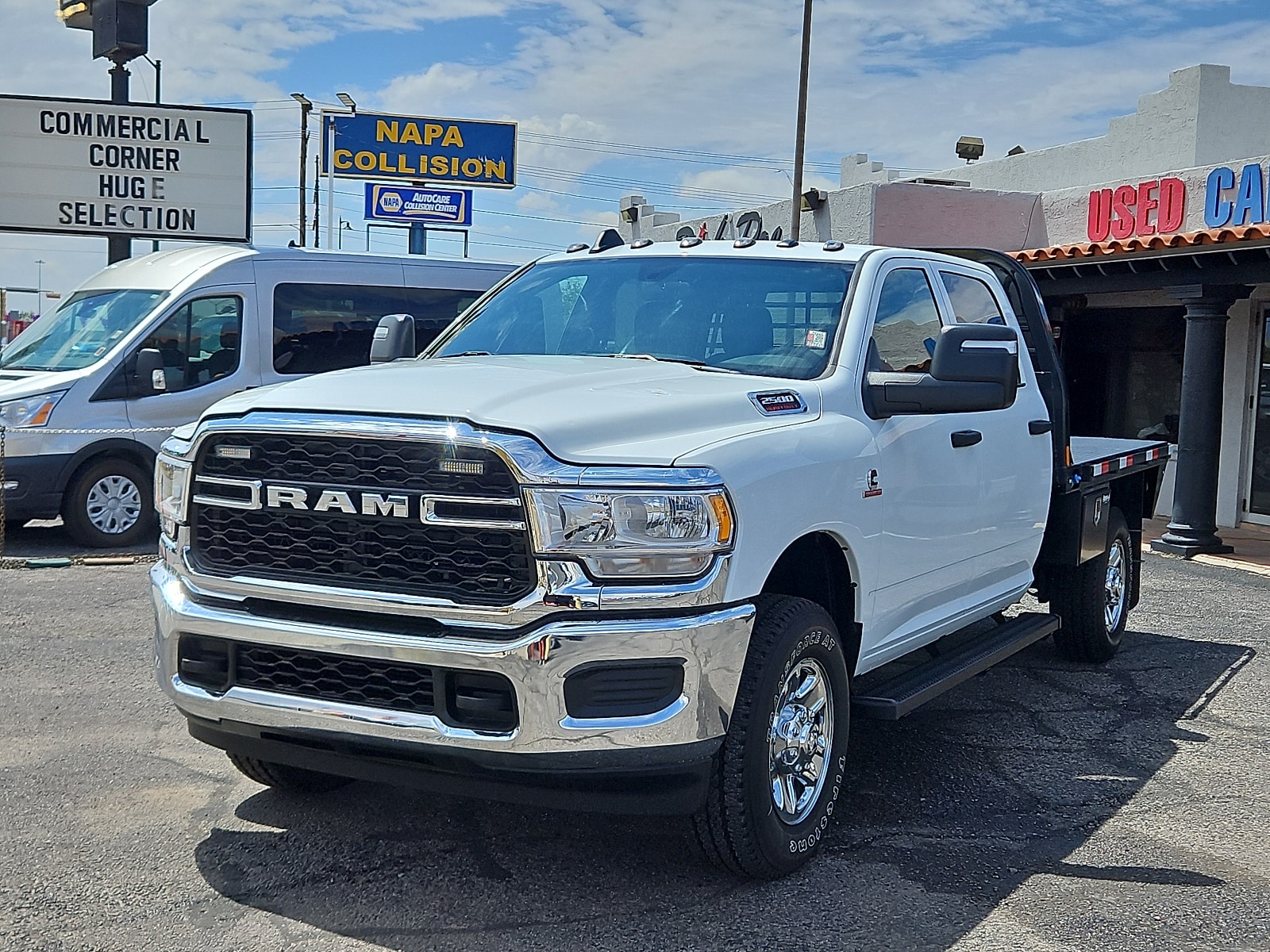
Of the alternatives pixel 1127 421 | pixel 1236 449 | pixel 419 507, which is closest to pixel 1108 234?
pixel 1127 421

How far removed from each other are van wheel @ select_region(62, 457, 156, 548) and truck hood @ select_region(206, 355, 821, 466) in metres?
6.85

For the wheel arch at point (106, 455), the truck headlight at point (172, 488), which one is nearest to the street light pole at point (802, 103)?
the wheel arch at point (106, 455)

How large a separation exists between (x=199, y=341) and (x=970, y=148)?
22103 mm

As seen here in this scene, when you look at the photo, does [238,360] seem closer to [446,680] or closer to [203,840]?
[203,840]

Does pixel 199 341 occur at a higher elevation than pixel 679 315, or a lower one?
lower

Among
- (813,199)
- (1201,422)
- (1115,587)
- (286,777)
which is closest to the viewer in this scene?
(286,777)

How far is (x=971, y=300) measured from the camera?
6098mm

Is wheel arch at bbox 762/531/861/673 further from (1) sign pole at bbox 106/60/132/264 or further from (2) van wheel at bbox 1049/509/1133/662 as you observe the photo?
(1) sign pole at bbox 106/60/132/264

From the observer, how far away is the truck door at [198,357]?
11.0 meters

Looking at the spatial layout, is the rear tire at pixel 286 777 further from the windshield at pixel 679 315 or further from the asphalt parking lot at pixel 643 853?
the windshield at pixel 679 315

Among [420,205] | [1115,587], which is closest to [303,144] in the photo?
[420,205]

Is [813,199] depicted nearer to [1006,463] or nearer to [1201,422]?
[1201,422]

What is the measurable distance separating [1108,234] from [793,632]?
15354 millimetres

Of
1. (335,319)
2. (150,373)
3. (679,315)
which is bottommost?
(150,373)
